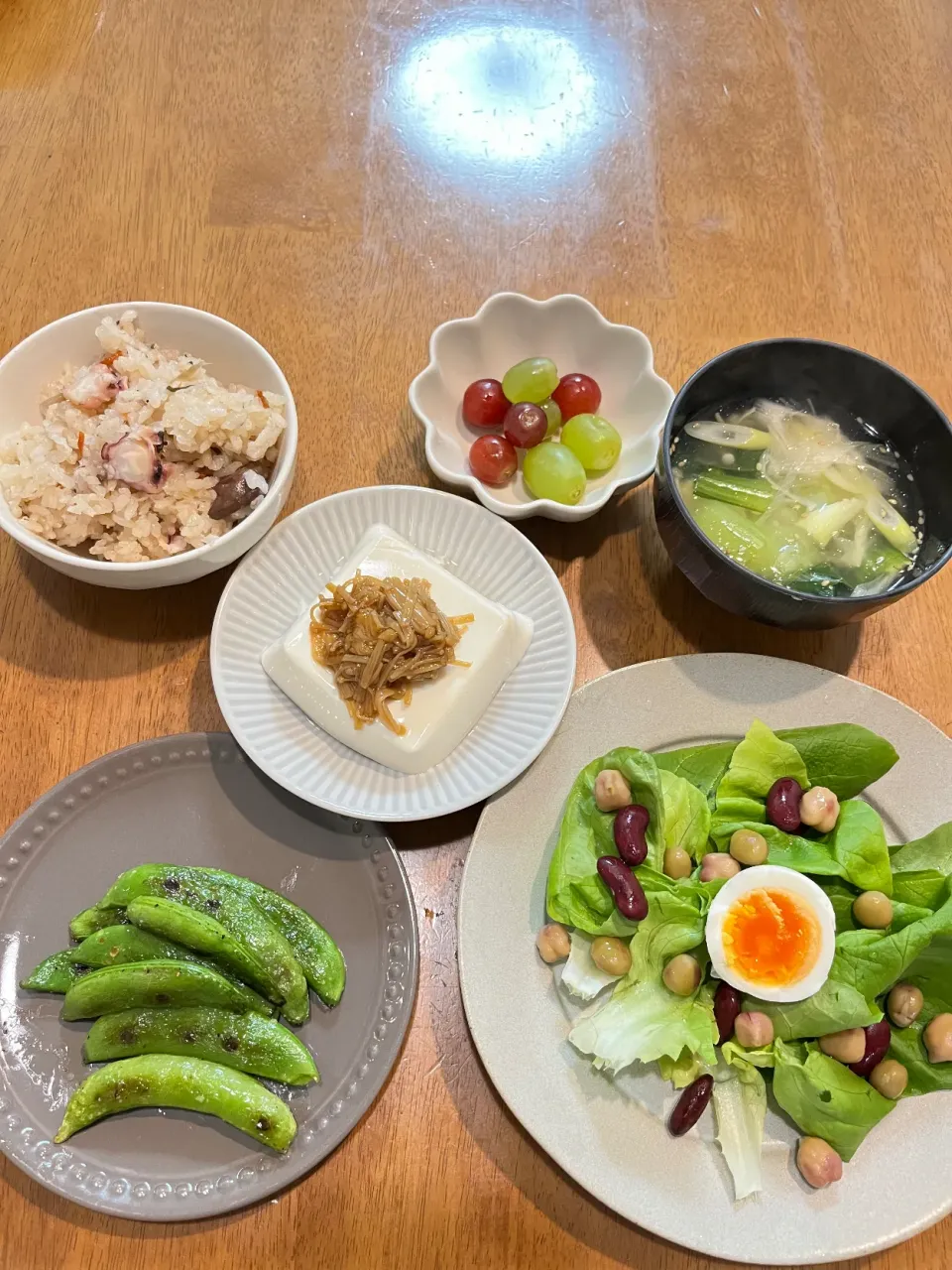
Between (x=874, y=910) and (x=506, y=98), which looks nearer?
(x=874, y=910)

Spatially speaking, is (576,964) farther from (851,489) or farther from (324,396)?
(324,396)

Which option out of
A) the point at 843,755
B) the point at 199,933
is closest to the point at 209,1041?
the point at 199,933

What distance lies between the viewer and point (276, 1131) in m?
1.47

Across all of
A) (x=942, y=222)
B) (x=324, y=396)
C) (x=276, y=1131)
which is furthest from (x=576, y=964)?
(x=942, y=222)

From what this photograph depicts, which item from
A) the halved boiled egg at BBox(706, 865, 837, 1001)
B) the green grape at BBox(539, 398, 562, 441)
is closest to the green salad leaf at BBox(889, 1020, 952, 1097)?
the halved boiled egg at BBox(706, 865, 837, 1001)

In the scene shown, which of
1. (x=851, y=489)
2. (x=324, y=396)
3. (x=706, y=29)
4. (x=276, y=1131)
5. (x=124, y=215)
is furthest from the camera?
(x=706, y=29)

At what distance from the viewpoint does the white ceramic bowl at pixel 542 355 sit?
1972 millimetres

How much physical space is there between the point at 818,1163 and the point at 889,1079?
202 mm

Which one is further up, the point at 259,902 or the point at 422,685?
the point at 422,685

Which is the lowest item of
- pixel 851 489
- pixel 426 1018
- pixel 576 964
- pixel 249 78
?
pixel 426 1018

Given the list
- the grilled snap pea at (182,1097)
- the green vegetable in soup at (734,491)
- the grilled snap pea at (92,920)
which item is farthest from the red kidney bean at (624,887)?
the grilled snap pea at (92,920)

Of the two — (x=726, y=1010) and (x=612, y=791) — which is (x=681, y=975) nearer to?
(x=726, y=1010)

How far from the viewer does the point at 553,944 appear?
62.6 inches

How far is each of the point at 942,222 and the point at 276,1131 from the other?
2869mm
